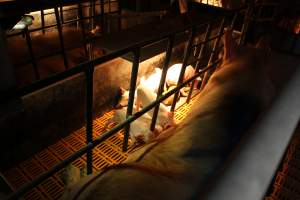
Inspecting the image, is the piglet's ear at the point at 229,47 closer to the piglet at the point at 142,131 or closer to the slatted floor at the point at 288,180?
the slatted floor at the point at 288,180

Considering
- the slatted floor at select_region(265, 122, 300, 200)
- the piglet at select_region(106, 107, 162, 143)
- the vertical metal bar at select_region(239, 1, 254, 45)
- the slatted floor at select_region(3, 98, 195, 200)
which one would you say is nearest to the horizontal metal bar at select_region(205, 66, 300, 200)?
the slatted floor at select_region(265, 122, 300, 200)

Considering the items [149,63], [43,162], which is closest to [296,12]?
[149,63]

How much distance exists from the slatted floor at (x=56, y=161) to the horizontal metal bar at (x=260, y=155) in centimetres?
291

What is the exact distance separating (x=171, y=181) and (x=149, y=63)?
345 cm

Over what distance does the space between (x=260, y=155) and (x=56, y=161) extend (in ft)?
11.0

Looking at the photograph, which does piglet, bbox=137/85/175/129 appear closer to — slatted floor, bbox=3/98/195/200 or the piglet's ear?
slatted floor, bbox=3/98/195/200

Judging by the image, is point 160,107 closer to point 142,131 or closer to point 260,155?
point 142,131

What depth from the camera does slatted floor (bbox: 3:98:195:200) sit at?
10.7ft

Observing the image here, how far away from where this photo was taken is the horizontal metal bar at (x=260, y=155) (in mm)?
781

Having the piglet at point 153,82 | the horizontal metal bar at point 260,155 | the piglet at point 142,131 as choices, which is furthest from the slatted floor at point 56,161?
the horizontal metal bar at point 260,155

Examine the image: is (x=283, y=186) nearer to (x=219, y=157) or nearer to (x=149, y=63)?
(x=219, y=157)

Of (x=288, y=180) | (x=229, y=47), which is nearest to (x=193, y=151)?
(x=288, y=180)

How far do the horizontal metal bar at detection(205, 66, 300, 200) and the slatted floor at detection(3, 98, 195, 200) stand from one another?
2.91 m

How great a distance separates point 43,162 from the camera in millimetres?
3631
